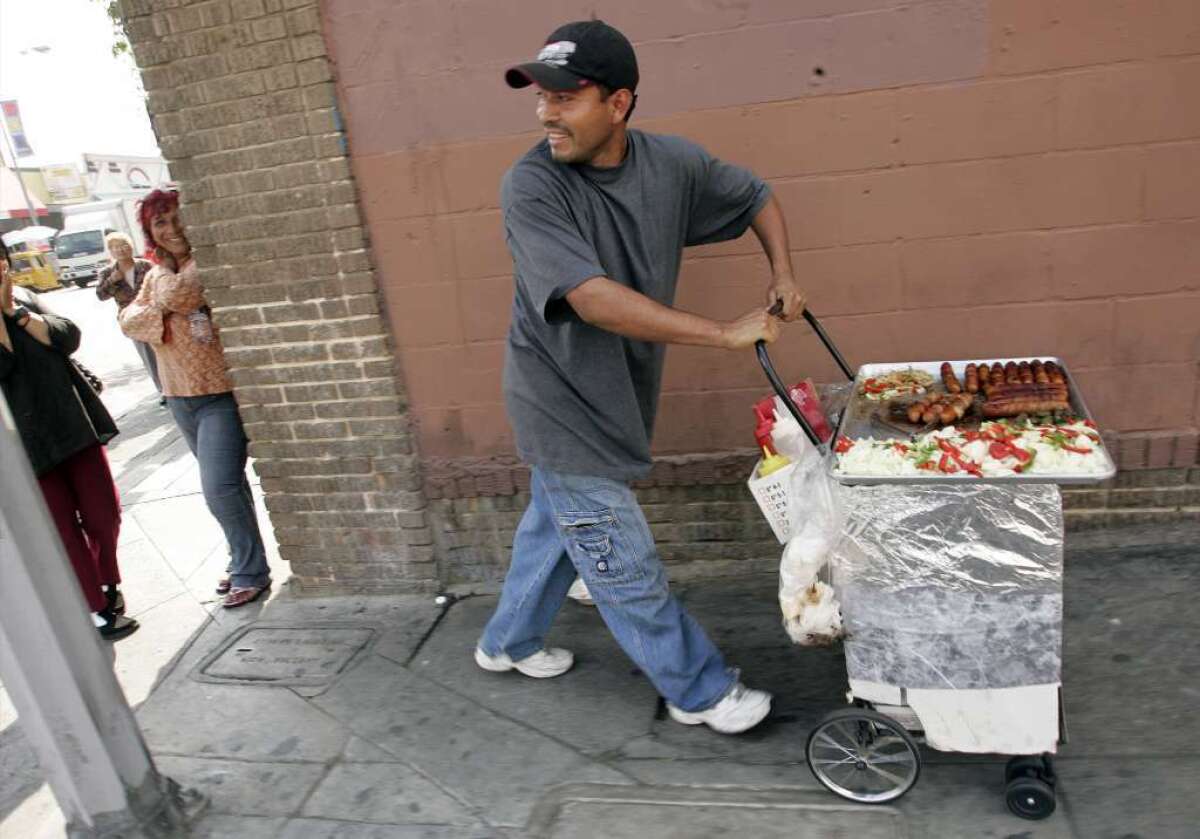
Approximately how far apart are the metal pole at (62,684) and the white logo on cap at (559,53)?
1700 millimetres

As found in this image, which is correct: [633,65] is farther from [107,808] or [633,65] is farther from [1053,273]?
[107,808]

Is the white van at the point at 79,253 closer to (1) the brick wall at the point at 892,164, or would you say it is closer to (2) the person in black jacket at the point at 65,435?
(2) the person in black jacket at the point at 65,435

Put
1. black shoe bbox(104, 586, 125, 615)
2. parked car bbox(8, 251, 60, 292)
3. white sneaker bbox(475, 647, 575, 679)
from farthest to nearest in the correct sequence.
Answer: parked car bbox(8, 251, 60, 292)
black shoe bbox(104, 586, 125, 615)
white sneaker bbox(475, 647, 575, 679)

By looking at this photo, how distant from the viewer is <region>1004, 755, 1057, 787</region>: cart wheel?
2289mm

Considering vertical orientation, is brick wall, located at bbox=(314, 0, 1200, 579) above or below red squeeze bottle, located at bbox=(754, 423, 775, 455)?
above

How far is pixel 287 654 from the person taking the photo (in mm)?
3678

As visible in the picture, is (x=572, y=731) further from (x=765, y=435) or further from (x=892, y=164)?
(x=892, y=164)

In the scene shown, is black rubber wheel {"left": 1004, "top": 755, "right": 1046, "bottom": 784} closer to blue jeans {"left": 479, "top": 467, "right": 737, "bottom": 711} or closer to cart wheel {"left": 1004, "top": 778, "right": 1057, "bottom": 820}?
cart wheel {"left": 1004, "top": 778, "right": 1057, "bottom": 820}

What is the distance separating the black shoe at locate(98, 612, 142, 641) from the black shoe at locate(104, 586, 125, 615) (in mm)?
24

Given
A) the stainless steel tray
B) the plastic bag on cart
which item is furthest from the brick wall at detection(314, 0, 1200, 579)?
the plastic bag on cart

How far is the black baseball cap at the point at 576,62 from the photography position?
7.35ft

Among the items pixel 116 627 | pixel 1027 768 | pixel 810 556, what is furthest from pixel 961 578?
pixel 116 627

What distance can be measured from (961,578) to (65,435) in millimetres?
3638

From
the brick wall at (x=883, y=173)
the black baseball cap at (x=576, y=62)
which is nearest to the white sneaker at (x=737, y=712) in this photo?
the brick wall at (x=883, y=173)
